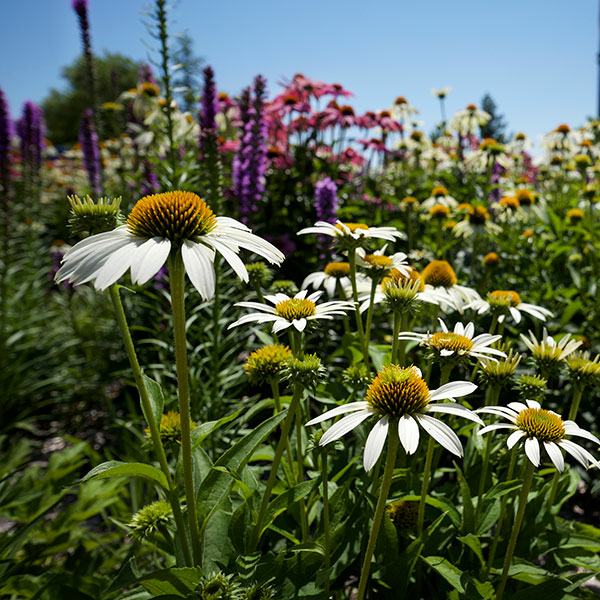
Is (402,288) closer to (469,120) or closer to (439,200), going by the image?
(439,200)

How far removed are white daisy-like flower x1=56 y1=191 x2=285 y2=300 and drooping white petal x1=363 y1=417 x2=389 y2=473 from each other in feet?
1.31

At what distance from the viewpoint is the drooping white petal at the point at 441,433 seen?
3.03 feet

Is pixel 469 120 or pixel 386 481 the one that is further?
pixel 469 120

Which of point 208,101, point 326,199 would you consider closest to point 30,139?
point 208,101

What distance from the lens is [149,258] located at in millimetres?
892

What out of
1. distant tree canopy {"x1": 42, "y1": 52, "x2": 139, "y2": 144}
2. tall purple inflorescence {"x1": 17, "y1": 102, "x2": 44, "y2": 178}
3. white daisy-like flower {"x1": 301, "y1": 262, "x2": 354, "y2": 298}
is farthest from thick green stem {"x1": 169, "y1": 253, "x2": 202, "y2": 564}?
distant tree canopy {"x1": 42, "y1": 52, "x2": 139, "y2": 144}

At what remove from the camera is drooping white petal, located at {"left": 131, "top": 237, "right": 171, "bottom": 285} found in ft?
2.73

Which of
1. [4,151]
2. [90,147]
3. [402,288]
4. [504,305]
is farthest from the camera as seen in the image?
[90,147]

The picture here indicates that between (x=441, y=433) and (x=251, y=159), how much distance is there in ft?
8.45

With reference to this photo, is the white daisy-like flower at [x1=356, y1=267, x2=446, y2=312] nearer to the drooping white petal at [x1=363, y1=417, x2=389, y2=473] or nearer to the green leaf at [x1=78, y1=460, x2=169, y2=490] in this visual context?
the drooping white petal at [x1=363, y1=417, x2=389, y2=473]

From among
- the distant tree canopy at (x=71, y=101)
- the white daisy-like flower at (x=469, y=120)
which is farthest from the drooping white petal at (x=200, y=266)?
the distant tree canopy at (x=71, y=101)

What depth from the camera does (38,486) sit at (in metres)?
2.24

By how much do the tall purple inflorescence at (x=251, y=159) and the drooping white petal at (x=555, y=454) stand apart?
239cm

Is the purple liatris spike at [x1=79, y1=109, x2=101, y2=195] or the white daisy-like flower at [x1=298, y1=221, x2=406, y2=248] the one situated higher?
the purple liatris spike at [x1=79, y1=109, x2=101, y2=195]
